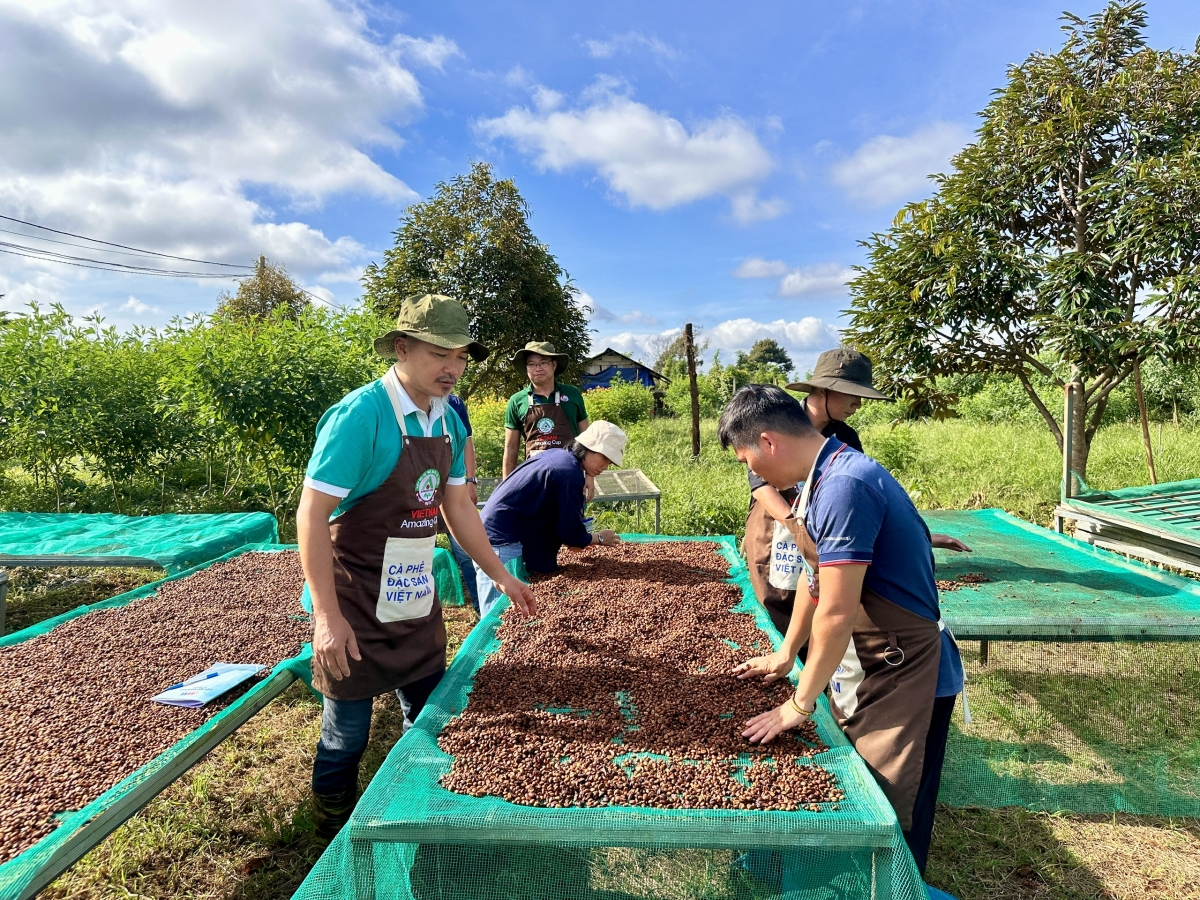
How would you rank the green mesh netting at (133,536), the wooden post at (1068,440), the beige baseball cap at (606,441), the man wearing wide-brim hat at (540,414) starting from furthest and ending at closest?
1. the wooden post at (1068,440)
2. the man wearing wide-brim hat at (540,414)
3. the green mesh netting at (133,536)
4. the beige baseball cap at (606,441)

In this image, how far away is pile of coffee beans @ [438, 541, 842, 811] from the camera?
1.54 meters

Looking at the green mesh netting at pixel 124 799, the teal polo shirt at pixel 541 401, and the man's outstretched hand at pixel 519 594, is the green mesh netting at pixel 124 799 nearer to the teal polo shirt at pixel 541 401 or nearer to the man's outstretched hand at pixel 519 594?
the man's outstretched hand at pixel 519 594

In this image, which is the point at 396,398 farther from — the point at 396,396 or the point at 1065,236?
the point at 1065,236

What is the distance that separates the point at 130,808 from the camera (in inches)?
67.7

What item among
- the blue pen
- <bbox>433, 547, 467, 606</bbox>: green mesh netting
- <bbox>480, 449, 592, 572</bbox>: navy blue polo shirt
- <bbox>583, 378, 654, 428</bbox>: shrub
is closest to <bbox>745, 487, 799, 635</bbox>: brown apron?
<bbox>480, 449, 592, 572</bbox>: navy blue polo shirt

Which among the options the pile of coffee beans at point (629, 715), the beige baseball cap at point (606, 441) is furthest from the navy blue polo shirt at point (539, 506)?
the pile of coffee beans at point (629, 715)

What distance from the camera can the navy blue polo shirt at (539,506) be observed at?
Answer: 3119 millimetres

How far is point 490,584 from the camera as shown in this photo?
10.0 feet

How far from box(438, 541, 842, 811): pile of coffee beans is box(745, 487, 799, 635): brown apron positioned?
121mm

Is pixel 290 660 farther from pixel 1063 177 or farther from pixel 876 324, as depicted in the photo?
pixel 1063 177

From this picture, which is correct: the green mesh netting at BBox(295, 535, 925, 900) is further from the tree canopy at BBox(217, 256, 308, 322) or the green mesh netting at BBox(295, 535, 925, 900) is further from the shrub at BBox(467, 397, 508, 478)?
the tree canopy at BBox(217, 256, 308, 322)

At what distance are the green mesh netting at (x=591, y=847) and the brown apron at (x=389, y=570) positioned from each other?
304 mm


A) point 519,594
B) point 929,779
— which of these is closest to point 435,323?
point 519,594

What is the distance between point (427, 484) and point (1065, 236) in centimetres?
595
